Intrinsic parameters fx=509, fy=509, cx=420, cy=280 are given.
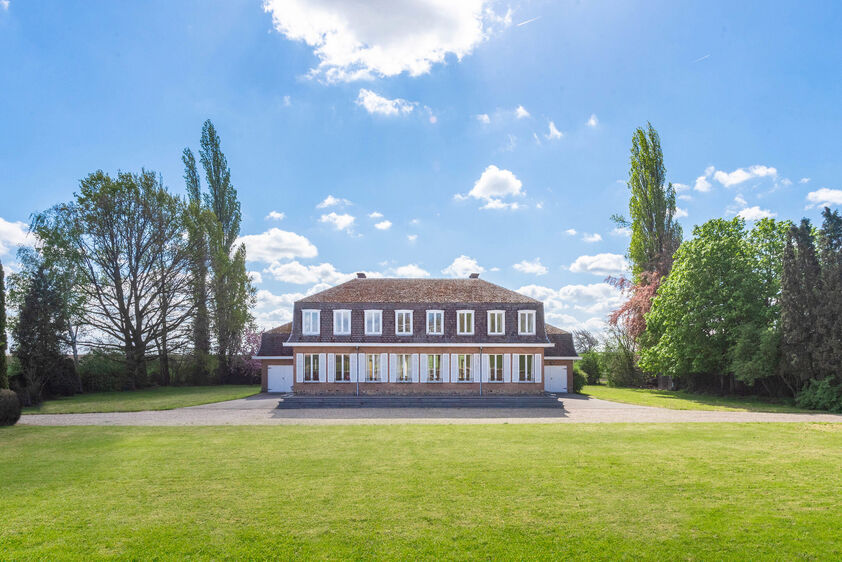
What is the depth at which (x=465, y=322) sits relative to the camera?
29328 mm

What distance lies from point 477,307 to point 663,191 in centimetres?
2058

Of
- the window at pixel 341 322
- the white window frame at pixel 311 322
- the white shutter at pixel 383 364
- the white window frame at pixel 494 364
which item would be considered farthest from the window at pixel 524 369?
the white window frame at pixel 311 322

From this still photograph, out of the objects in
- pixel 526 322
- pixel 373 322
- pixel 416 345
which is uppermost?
pixel 373 322

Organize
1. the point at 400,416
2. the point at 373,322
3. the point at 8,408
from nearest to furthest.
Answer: the point at 8,408 < the point at 400,416 < the point at 373,322

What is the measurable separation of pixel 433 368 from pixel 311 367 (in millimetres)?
6894

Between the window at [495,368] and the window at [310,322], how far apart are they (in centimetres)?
1005

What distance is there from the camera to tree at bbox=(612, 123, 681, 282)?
129 ft

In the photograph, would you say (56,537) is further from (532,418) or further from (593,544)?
(532,418)

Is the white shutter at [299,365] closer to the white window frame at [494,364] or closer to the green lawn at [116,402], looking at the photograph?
the green lawn at [116,402]

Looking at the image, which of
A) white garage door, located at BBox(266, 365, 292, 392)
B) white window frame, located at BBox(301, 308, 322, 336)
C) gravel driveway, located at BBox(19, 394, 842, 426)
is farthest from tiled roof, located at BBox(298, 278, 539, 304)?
white garage door, located at BBox(266, 365, 292, 392)

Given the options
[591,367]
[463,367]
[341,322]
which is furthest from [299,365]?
[591,367]

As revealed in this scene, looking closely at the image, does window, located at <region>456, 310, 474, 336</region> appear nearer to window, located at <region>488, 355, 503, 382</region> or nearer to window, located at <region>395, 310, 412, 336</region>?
window, located at <region>488, 355, 503, 382</region>

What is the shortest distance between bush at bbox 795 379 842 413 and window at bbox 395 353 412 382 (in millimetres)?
20089

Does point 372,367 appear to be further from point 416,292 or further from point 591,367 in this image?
point 591,367
